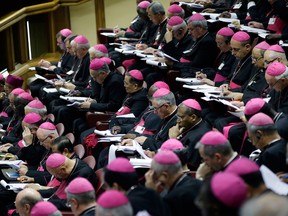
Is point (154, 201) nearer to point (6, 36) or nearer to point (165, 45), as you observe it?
point (165, 45)

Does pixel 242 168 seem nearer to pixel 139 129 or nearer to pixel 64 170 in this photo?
pixel 64 170

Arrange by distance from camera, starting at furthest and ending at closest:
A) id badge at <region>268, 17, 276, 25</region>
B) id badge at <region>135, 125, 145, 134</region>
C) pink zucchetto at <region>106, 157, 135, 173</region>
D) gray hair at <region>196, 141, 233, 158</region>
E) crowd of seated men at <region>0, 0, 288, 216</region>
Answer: id badge at <region>268, 17, 276, 25</region>
id badge at <region>135, 125, 145, 134</region>
gray hair at <region>196, 141, 233, 158</region>
pink zucchetto at <region>106, 157, 135, 173</region>
crowd of seated men at <region>0, 0, 288, 216</region>

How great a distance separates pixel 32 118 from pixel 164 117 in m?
1.51

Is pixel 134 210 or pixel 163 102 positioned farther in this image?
pixel 163 102

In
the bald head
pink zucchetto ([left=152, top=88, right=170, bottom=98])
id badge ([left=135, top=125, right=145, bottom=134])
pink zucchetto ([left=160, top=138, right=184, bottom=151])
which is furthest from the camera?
id badge ([left=135, top=125, right=145, bottom=134])

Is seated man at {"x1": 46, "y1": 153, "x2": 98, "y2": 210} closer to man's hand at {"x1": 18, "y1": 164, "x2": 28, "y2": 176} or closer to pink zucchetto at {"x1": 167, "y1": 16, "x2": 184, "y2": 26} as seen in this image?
man's hand at {"x1": 18, "y1": 164, "x2": 28, "y2": 176}

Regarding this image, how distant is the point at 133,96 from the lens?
656 cm

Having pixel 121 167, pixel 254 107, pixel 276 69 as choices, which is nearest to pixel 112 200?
pixel 121 167

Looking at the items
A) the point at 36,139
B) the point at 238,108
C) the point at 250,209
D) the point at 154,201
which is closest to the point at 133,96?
the point at 36,139

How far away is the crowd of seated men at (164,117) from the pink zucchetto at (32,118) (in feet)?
0.04

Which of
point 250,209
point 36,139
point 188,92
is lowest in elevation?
point 36,139

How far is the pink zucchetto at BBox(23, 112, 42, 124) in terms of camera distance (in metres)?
6.67

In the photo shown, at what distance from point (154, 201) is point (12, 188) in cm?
197

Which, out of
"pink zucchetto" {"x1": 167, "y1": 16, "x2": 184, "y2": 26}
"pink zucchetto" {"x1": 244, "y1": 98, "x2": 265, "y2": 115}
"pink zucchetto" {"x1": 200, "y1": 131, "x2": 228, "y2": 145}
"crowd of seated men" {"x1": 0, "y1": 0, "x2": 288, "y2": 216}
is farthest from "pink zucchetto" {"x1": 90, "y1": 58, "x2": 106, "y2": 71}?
"pink zucchetto" {"x1": 200, "y1": 131, "x2": 228, "y2": 145}
